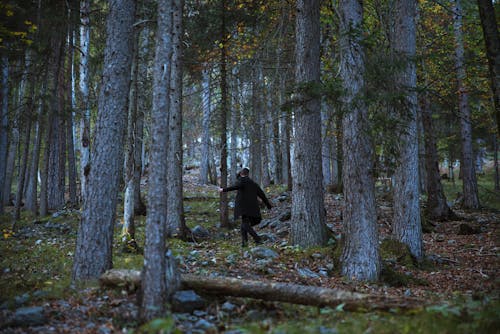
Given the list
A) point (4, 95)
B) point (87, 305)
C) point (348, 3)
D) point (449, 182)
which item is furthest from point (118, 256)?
point (449, 182)

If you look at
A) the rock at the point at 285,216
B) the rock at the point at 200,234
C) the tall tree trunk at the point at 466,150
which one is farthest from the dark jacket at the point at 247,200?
the tall tree trunk at the point at 466,150

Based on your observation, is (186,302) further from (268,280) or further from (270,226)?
(270,226)

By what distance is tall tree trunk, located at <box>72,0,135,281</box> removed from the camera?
7.20 m

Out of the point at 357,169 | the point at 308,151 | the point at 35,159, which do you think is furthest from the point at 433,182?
the point at 35,159

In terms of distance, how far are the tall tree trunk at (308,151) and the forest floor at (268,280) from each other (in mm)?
505

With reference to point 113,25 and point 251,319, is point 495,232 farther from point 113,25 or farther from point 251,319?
point 113,25

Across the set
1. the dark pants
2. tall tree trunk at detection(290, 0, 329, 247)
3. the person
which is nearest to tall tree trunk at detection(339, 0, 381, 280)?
tall tree trunk at detection(290, 0, 329, 247)

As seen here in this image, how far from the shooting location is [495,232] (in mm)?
13578

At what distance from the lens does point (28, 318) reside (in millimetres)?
5219

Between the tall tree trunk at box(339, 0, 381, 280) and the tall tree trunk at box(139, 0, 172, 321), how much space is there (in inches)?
152

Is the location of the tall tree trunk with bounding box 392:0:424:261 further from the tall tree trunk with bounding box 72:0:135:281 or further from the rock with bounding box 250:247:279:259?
the tall tree trunk with bounding box 72:0:135:281

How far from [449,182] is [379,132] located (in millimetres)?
32938

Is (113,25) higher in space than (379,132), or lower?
higher

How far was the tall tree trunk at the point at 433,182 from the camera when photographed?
15812 mm
